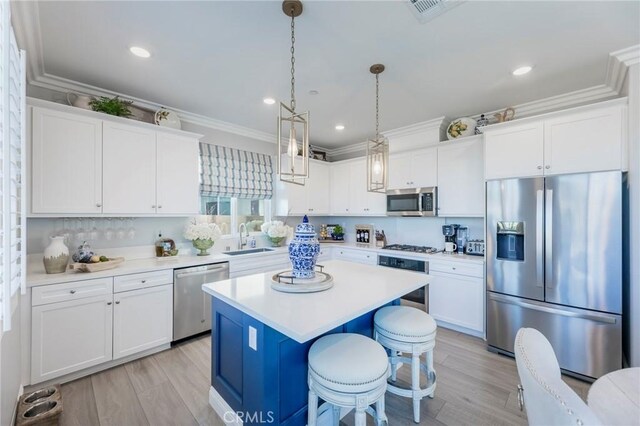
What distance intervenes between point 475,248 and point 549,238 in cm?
→ 105

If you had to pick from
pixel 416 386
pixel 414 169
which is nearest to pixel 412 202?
pixel 414 169

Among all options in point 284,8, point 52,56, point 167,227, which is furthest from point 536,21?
point 167,227

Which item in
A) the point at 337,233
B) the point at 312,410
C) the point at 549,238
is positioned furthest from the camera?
the point at 337,233

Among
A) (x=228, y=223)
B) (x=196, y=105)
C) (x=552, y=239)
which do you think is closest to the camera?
(x=552, y=239)

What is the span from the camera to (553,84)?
2.69 meters

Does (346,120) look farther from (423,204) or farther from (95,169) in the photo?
(95,169)

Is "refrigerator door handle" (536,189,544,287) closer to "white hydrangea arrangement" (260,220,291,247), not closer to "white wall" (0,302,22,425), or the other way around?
A: "white hydrangea arrangement" (260,220,291,247)

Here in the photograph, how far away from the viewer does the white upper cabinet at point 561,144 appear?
2273 mm

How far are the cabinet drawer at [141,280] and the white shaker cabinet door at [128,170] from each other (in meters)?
0.69

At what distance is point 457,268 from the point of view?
3.22m

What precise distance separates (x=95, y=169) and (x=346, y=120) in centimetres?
299

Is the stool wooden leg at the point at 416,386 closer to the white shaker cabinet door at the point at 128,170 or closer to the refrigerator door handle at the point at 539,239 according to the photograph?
the refrigerator door handle at the point at 539,239

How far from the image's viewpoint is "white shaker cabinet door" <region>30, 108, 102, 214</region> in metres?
2.27

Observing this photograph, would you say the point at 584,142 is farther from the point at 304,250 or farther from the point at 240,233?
the point at 240,233
